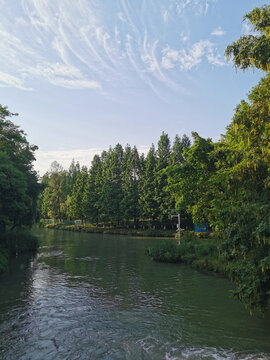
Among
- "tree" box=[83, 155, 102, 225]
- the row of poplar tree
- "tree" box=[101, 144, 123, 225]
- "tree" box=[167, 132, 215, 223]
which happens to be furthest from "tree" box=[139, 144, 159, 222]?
"tree" box=[167, 132, 215, 223]

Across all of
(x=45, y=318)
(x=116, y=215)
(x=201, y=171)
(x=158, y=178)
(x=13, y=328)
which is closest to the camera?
(x=13, y=328)

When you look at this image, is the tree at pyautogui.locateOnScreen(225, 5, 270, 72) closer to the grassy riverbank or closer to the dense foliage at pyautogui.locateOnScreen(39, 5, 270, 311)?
the dense foliage at pyautogui.locateOnScreen(39, 5, 270, 311)

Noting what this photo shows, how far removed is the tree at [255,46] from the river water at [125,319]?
10525mm

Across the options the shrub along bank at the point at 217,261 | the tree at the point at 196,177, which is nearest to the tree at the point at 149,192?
the shrub along bank at the point at 217,261

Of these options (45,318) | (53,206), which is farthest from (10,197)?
(53,206)

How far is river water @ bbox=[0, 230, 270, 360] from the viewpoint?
10266 millimetres

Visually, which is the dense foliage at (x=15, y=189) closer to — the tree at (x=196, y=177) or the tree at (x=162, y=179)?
the tree at (x=196, y=177)

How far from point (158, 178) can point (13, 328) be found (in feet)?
190

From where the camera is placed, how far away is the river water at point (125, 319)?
10266 millimetres

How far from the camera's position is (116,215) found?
262 ft

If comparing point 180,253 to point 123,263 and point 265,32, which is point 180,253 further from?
point 265,32

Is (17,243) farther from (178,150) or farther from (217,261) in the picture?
(178,150)

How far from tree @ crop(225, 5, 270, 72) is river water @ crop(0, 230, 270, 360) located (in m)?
10.5

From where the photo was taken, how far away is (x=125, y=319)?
13180mm
